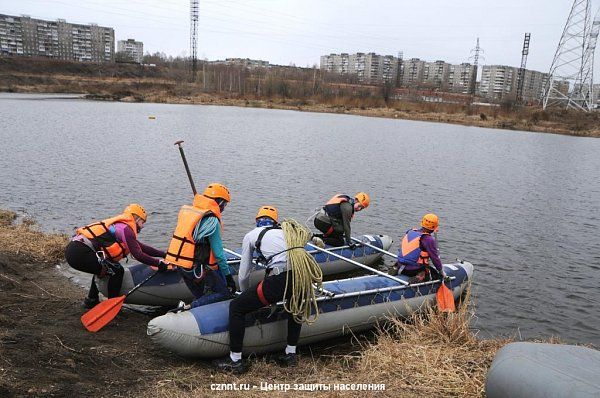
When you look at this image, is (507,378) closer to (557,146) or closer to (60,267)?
(60,267)

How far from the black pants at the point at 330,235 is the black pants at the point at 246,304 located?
472 centimetres

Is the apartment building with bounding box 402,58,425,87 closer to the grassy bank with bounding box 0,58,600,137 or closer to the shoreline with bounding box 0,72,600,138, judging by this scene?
the grassy bank with bounding box 0,58,600,137

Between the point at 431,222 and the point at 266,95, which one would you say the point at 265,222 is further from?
the point at 266,95

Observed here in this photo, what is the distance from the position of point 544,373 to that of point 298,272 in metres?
2.59

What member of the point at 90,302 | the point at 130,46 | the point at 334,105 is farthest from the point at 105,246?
the point at 130,46

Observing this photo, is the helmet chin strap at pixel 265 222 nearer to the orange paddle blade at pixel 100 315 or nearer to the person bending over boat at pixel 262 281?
the person bending over boat at pixel 262 281

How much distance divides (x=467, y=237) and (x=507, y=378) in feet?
32.8

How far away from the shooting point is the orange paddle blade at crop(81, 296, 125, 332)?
608 centimetres

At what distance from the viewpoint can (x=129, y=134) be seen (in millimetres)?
30391

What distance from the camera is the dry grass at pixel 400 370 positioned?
4.79 m

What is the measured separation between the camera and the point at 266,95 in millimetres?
68938

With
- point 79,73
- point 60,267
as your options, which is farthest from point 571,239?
point 79,73

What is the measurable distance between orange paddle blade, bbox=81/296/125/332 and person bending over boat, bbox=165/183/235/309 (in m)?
0.92

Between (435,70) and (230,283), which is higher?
(435,70)
